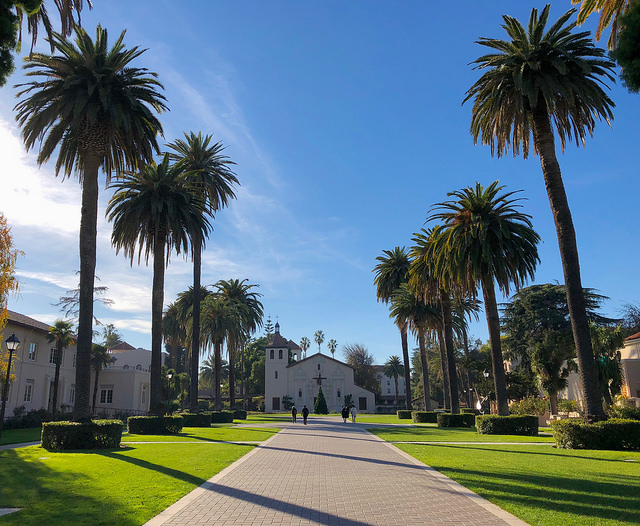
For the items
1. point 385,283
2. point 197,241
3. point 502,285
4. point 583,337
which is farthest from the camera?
point 385,283

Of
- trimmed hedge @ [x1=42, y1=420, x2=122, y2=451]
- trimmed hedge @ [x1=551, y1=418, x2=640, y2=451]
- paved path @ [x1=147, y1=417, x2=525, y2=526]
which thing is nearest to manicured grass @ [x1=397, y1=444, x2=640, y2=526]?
paved path @ [x1=147, y1=417, x2=525, y2=526]

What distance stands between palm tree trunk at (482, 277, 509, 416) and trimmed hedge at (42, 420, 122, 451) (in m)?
18.5

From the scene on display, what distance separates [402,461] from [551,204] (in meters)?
11.6

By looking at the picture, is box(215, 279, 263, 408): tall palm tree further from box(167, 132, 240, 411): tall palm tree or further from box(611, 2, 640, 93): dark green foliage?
box(611, 2, 640, 93): dark green foliage

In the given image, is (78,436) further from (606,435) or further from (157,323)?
(606,435)

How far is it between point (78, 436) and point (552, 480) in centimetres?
1535

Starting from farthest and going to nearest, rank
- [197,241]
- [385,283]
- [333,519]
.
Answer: [385,283] → [197,241] → [333,519]

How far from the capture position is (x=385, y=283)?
5122 cm

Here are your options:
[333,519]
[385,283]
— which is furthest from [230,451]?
[385,283]

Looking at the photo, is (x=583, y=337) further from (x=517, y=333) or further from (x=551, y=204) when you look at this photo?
(x=517, y=333)

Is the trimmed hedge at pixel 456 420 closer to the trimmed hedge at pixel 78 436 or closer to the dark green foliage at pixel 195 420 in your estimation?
the dark green foliage at pixel 195 420

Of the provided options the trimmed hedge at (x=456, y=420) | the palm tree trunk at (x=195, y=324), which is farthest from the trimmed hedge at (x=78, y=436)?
the trimmed hedge at (x=456, y=420)

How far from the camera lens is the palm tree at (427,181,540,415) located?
970 inches

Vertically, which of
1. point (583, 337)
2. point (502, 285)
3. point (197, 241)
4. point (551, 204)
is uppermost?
point (197, 241)
